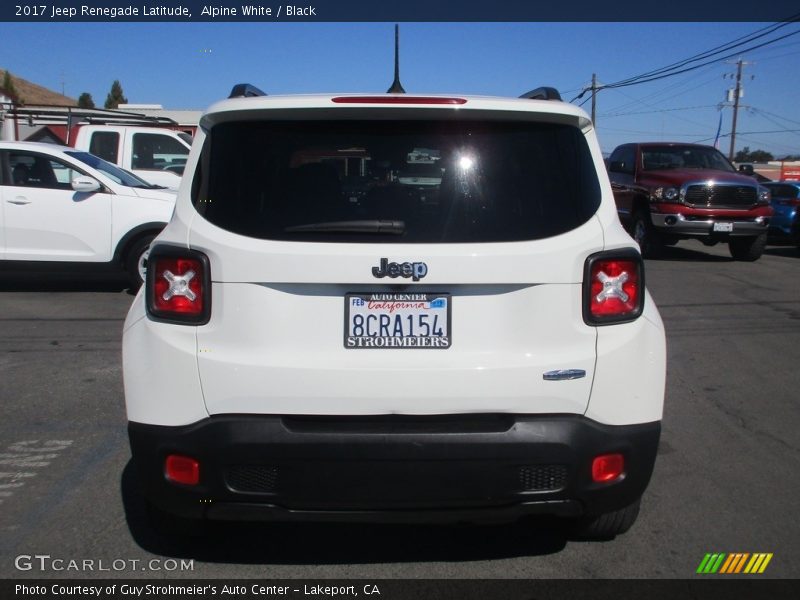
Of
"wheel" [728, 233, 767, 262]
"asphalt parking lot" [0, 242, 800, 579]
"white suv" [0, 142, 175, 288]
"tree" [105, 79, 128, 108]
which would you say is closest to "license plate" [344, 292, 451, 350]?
"asphalt parking lot" [0, 242, 800, 579]

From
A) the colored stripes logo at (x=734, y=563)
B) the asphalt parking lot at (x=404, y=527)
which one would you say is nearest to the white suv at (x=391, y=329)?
the asphalt parking lot at (x=404, y=527)

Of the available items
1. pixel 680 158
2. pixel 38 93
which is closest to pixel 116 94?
pixel 38 93

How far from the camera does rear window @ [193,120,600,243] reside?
2936mm

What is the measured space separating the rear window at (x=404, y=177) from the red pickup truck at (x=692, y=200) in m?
11.6

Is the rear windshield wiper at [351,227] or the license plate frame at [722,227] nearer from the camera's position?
the rear windshield wiper at [351,227]

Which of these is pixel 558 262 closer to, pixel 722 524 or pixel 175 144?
pixel 722 524

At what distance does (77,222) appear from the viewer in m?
9.59

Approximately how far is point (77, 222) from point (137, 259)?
2.72 ft

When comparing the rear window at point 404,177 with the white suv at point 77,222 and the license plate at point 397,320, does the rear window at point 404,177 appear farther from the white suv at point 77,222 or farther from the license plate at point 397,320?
the white suv at point 77,222

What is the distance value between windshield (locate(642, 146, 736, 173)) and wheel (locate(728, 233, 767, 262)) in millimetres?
1448

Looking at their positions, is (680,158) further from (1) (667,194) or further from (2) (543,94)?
(2) (543,94)

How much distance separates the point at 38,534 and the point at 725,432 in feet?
13.3

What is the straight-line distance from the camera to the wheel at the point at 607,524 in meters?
3.43

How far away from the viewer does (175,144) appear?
44.8ft
